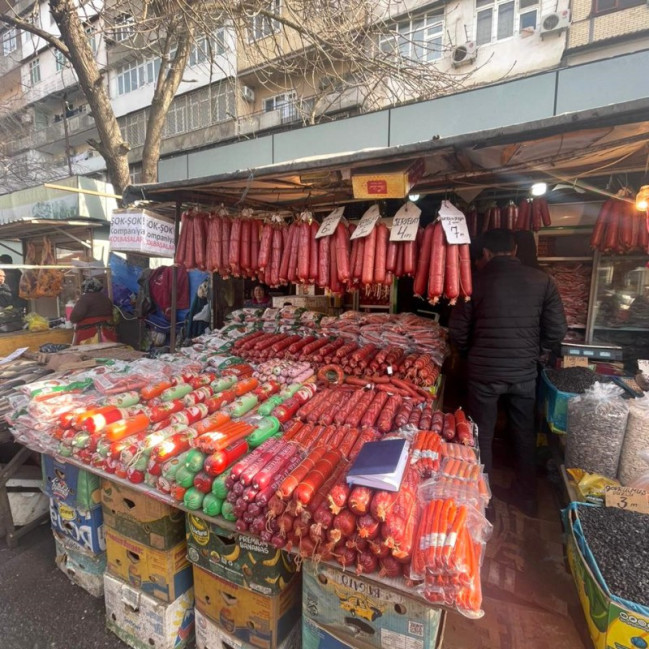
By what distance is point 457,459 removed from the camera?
77.5 inches

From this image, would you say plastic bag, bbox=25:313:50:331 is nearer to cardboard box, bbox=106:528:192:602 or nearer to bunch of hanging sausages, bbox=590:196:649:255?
cardboard box, bbox=106:528:192:602

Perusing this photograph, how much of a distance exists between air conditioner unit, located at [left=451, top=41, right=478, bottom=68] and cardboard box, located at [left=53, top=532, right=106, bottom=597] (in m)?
15.8

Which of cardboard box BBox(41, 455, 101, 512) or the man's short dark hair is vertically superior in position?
the man's short dark hair

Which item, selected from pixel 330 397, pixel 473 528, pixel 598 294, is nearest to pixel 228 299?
pixel 330 397

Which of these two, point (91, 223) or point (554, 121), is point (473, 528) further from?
point (91, 223)

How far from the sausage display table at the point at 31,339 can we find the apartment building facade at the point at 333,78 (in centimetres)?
466

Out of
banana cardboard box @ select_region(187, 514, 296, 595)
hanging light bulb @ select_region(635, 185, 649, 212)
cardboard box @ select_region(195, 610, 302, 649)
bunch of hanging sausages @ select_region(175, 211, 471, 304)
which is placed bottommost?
cardboard box @ select_region(195, 610, 302, 649)

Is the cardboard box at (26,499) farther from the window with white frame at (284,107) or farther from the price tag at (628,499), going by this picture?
the window with white frame at (284,107)

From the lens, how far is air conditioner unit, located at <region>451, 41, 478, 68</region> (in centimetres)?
1169

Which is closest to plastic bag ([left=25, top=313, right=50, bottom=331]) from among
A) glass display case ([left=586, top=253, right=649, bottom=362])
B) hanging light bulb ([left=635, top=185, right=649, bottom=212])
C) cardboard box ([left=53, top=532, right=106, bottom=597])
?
cardboard box ([left=53, top=532, right=106, bottom=597])

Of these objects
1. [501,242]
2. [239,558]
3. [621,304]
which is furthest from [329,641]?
[621,304]

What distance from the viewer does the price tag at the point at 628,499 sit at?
7.45 ft

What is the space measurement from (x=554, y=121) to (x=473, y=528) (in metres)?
2.18

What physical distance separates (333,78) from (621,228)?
32.3 feet
